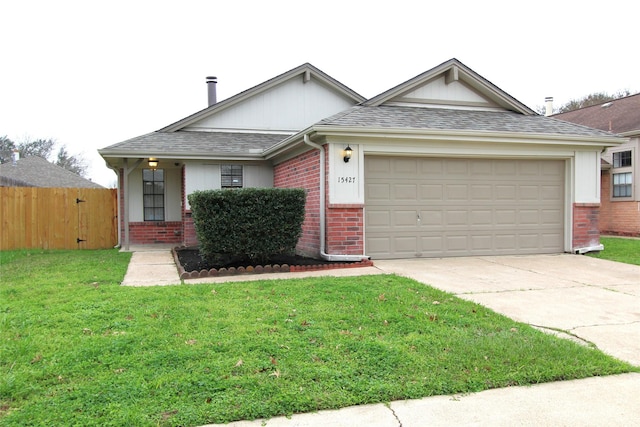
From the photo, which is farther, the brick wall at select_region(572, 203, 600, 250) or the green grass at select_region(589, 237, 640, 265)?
the brick wall at select_region(572, 203, 600, 250)

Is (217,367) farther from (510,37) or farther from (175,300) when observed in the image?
(510,37)

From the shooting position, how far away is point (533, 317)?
526 centimetres

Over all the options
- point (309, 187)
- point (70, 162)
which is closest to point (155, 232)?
point (309, 187)

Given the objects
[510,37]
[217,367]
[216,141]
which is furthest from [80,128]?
[217,367]

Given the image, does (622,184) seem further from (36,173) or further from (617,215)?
(36,173)

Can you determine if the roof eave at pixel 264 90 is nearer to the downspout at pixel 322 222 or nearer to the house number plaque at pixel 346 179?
the downspout at pixel 322 222

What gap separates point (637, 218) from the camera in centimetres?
1598

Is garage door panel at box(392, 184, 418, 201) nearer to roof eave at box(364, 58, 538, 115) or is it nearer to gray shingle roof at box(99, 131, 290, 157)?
roof eave at box(364, 58, 538, 115)

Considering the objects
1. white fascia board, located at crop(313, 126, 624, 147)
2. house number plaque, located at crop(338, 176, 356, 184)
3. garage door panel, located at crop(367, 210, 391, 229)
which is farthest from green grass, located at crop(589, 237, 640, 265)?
house number plaque, located at crop(338, 176, 356, 184)

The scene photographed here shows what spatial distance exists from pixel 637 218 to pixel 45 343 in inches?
692

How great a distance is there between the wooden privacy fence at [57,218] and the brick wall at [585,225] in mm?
Answer: 11920

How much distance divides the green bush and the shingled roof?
13.2m

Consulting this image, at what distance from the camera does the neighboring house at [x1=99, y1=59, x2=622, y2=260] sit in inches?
365

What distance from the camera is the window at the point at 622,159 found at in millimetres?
16375
